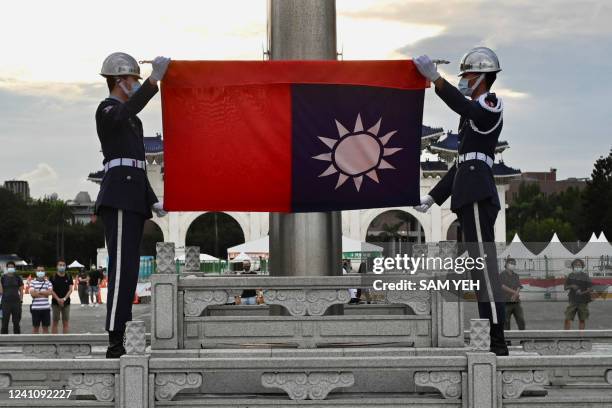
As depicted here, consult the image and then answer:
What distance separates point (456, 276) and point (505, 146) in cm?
5375

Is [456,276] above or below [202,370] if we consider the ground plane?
above

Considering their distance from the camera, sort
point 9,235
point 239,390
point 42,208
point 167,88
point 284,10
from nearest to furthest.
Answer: point 239,390
point 167,88
point 284,10
point 9,235
point 42,208

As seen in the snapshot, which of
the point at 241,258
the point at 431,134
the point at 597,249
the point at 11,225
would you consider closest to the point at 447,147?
the point at 431,134

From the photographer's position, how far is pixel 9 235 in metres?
79.6

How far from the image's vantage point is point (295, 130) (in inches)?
251

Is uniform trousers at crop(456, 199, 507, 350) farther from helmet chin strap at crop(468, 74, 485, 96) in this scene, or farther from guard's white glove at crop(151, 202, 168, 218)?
guard's white glove at crop(151, 202, 168, 218)

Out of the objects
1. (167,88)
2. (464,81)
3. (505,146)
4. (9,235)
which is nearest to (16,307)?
(167,88)

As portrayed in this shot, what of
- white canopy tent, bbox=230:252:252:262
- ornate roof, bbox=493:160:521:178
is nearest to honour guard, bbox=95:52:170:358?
white canopy tent, bbox=230:252:252:262

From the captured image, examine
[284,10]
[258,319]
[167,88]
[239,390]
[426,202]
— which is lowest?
[239,390]

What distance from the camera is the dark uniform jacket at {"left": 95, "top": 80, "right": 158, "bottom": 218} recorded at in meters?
6.08

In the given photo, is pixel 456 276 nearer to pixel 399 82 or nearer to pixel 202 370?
pixel 399 82

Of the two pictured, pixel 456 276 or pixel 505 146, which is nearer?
pixel 456 276

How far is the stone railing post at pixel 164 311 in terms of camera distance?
19.3 ft

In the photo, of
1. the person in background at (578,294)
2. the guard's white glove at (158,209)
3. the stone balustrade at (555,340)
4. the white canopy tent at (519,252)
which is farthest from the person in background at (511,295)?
the white canopy tent at (519,252)
